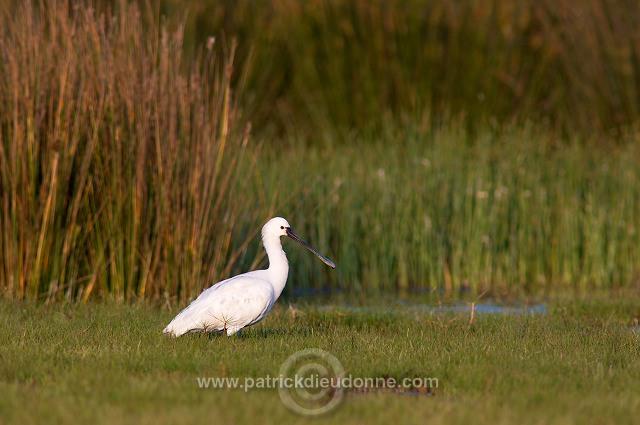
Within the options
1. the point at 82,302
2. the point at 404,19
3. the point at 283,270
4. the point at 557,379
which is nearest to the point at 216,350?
the point at 283,270

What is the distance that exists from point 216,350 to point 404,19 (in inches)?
404

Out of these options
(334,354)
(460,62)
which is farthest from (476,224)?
(334,354)

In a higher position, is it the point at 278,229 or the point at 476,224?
the point at 278,229

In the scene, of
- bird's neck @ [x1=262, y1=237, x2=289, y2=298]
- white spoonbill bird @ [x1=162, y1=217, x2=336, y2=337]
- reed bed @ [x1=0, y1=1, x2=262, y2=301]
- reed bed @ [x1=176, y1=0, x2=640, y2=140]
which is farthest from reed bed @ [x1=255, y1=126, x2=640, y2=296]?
white spoonbill bird @ [x1=162, y1=217, x2=336, y2=337]

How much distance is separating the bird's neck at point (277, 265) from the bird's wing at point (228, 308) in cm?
30

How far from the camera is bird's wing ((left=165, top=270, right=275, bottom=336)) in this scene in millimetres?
7527

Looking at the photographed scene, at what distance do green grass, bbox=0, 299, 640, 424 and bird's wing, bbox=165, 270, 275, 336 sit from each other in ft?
0.42

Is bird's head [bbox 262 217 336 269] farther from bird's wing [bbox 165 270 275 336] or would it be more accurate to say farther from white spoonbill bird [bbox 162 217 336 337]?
bird's wing [bbox 165 270 275 336]

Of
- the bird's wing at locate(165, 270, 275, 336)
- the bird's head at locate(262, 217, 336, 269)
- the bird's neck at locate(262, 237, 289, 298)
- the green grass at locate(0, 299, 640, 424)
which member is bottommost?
the green grass at locate(0, 299, 640, 424)

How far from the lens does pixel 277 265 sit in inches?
319

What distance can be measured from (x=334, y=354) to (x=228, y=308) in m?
0.86

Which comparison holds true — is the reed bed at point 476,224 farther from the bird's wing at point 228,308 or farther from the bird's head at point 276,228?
the bird's wing at point 228,308

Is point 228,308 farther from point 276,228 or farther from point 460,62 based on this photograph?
point 460,62

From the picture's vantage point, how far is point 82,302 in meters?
9.70
